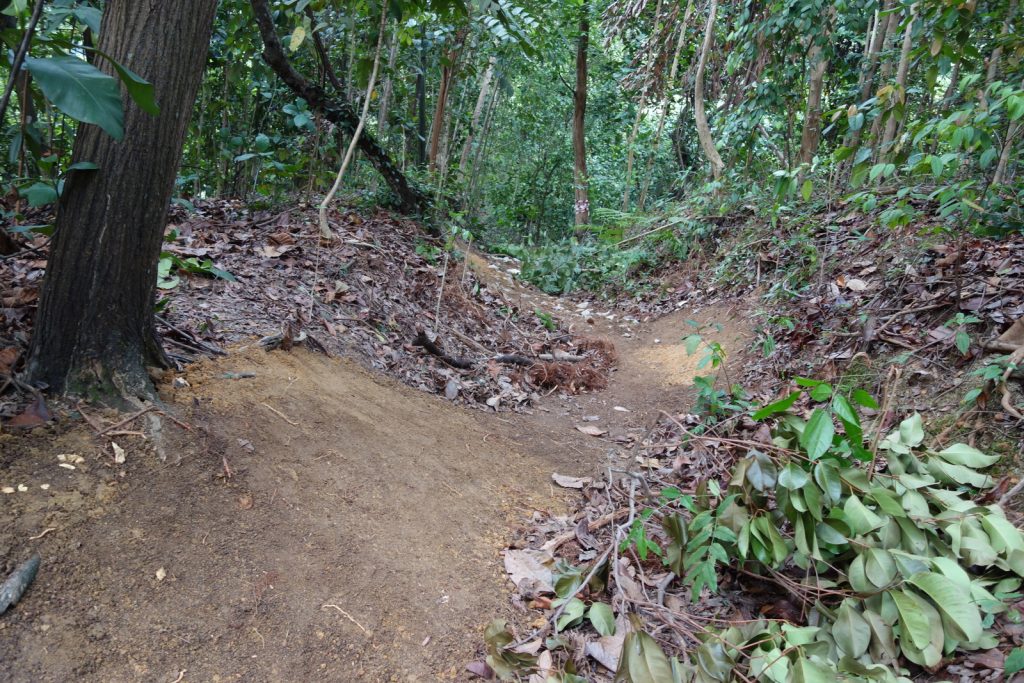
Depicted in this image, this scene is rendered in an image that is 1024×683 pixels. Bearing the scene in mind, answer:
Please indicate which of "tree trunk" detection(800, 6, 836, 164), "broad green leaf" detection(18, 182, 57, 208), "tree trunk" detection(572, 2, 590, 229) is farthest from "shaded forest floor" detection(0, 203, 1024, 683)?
"tree trunk" detection(572, 2, 590, 229)

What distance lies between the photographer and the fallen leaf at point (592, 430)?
434 centimetres

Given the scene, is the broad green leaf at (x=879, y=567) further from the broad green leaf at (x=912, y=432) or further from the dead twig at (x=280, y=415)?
the dead twig at (x=280, y=415)

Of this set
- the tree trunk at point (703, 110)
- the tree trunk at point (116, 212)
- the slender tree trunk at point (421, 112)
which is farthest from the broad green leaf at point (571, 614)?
the tree trunk at point (703, 110)

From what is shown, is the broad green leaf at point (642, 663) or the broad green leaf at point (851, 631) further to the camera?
the broad green leaf at point (851, 631)

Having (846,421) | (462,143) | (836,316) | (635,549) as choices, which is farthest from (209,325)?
(462,143)

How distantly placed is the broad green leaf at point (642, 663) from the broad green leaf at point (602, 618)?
26 centimetres

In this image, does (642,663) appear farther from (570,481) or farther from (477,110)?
(477,110)

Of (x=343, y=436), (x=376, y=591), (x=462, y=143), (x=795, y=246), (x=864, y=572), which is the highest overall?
(x=462, y=143)

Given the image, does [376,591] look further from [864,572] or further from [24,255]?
[24,255]

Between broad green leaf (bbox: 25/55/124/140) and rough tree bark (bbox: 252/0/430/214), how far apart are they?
12.3 ft

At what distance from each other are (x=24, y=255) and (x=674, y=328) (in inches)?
232

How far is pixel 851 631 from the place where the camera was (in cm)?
188

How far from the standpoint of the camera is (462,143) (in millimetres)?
10617

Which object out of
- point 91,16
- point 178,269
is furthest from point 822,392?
point 178,269
